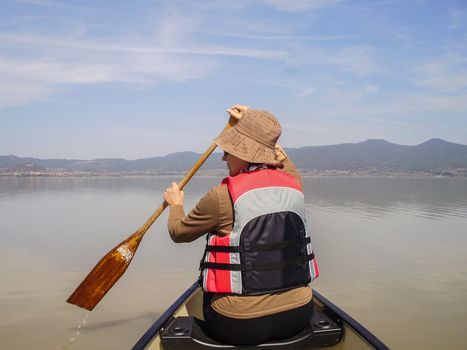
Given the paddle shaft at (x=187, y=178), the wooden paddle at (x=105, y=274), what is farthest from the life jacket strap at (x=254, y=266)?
the wooden paddle at (x=105, y=274)

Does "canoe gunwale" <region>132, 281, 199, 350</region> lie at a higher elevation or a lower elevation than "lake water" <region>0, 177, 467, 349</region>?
higher

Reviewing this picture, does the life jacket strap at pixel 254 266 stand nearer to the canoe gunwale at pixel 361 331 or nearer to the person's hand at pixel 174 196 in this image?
the person's hand at pixel 174 196

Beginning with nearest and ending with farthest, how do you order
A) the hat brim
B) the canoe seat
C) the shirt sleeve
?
the shirt sleeve, the hat brim, the canoe seat

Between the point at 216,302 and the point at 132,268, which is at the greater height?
the point at 216,302

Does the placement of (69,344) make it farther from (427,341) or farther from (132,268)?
(427,341)

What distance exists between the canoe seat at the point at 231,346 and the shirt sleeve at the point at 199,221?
0.82 m

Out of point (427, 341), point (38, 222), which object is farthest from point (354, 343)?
point (38, 222)

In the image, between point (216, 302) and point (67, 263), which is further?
point (67, 263)

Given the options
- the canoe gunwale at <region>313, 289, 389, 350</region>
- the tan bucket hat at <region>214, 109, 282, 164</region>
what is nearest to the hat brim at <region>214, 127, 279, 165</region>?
the tan bucket hat at <region>214, 109, 282, 164</region>

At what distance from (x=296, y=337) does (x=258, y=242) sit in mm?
906

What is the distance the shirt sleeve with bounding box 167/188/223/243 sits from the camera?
2992 mm

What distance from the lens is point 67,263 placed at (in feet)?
34.0

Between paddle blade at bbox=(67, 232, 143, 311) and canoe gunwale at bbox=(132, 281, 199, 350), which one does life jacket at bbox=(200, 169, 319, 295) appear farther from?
paddle blade at bbox=(67, 232, 143, 311)

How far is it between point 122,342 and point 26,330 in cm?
147
